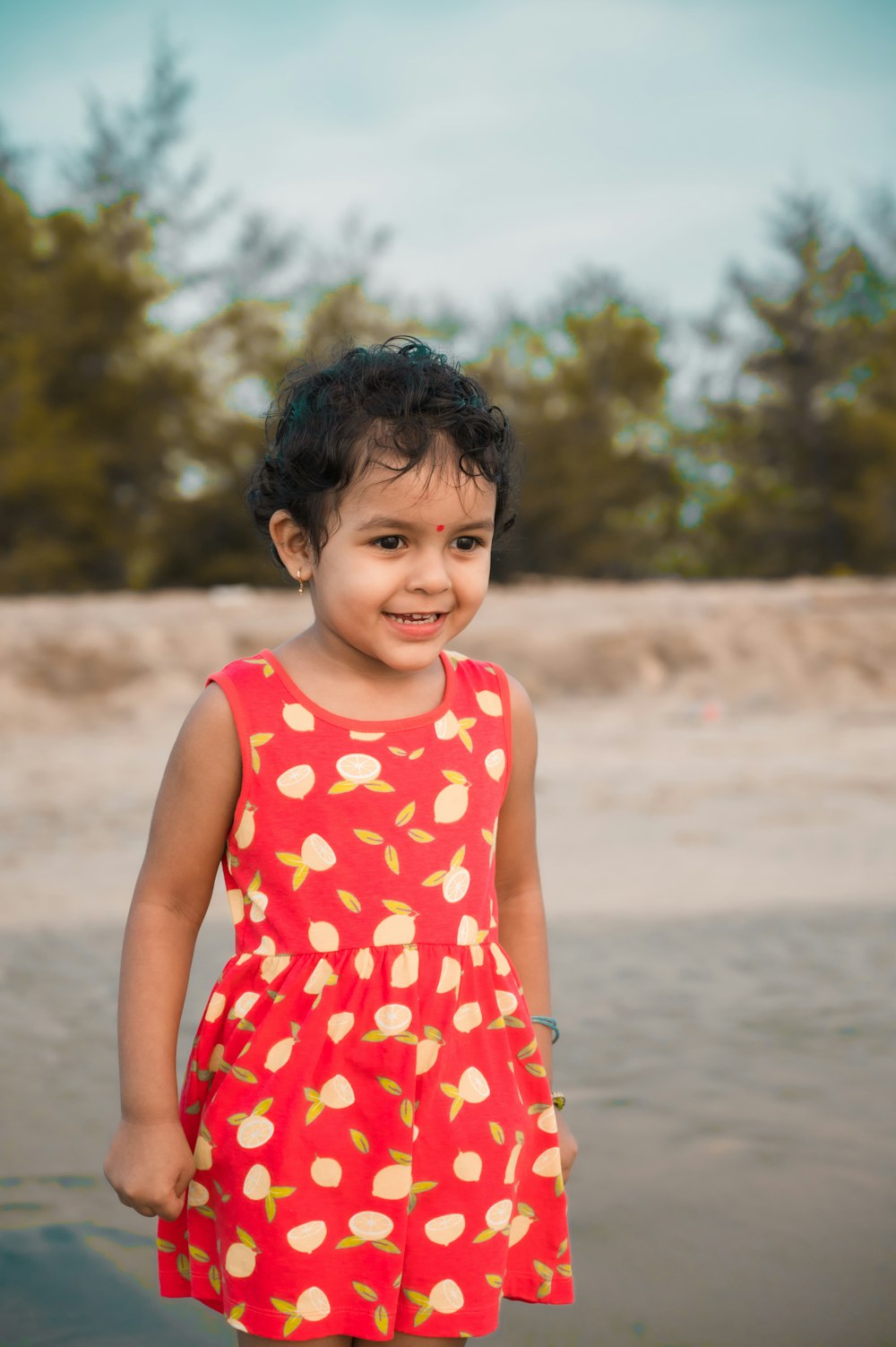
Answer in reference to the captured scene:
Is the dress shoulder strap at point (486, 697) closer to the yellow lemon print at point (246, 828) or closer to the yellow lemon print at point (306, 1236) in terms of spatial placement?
the yellow lemon print at point (246, 828)

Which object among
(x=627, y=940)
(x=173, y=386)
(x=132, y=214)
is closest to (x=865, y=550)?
(x=173, y=386)

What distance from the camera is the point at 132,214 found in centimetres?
2186

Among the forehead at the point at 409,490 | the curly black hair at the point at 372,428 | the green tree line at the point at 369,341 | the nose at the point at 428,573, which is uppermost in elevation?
the green tree line at the point at 369,341

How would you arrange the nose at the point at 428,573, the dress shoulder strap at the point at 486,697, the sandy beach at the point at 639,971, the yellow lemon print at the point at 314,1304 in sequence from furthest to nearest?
1. the sandy beach at the point at 639,971
2. the dress shoulder strap at the point at 486,697
3. the nose at the point at 428,573
4. the yellow lemon print at the point at 314,1304

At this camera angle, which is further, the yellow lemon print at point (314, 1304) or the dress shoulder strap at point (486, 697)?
the dress shoulder strap at point (486, 697)

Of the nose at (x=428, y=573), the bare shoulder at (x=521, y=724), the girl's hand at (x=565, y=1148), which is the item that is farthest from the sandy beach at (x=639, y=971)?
the nose at (x=428, y=573)

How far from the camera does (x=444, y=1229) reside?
4.48 ft

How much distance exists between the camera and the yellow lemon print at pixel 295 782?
1.42 metres

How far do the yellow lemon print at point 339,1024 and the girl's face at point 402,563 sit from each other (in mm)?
376

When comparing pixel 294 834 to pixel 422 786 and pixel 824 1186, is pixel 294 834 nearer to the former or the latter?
pixel 422 786

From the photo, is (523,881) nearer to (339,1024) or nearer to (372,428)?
(339,1024)

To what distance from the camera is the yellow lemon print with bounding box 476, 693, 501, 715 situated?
1.55 meters

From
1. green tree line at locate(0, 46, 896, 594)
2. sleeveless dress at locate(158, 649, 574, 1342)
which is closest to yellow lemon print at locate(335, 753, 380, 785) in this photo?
sleeveless dress at locate(158, 649, 574, 1342)

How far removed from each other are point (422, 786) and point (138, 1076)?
1.41ft
